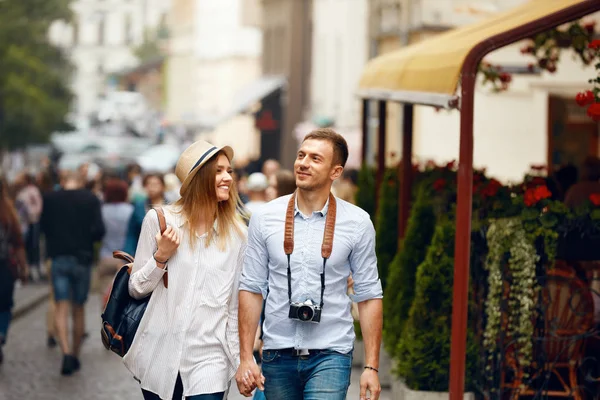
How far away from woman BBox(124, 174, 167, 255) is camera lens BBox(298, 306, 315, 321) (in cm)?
612

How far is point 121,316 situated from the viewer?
618cm

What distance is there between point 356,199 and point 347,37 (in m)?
21.3

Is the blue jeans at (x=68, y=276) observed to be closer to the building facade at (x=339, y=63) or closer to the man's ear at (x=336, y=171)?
the man's ear at (x=336, y=171)

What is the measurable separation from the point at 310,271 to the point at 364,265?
25 cm

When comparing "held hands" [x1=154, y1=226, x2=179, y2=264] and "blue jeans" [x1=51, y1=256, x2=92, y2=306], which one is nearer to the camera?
"held hands" [x1=154, y1=226, x2=179, y2=264]

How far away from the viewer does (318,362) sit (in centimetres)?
555

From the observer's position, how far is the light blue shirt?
217 inches

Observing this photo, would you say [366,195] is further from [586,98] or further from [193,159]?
[193,159]

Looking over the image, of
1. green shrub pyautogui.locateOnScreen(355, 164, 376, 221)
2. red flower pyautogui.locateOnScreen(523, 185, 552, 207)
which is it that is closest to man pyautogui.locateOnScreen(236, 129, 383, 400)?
red flower pyautogui.locateOnScreen(523, 185, 552, 207)

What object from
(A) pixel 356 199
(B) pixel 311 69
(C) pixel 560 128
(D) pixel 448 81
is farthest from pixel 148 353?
(B) pixel 311 69

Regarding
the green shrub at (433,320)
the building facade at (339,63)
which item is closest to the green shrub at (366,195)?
the green shrub at (433,320)

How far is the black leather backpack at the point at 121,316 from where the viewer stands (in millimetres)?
6145

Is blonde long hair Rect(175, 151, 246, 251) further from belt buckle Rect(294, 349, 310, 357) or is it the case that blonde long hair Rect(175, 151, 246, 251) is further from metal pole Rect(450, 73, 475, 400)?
metal pole Rect(450, 73, 475, 400)

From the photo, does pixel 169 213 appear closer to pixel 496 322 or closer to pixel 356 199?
pixel 496 322
